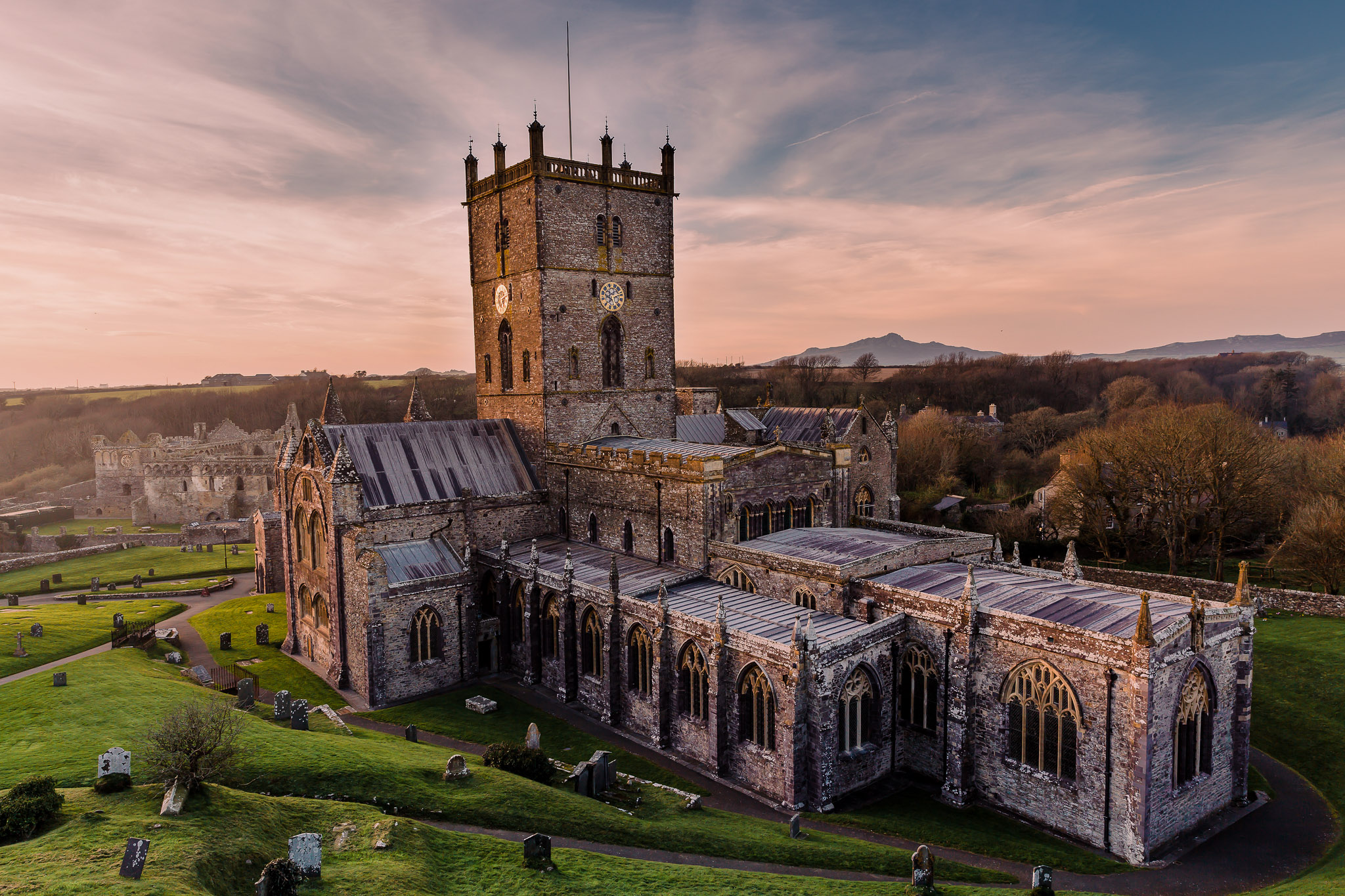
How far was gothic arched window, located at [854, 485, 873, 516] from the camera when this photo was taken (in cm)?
5334

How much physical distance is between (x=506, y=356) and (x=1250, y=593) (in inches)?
1780

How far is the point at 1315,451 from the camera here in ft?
197

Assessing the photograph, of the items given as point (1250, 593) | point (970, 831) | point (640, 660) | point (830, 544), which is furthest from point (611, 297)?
point (1250, 593)

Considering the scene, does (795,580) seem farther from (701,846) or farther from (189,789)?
(189,789)

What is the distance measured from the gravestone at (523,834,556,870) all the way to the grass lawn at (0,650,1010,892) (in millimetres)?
1820

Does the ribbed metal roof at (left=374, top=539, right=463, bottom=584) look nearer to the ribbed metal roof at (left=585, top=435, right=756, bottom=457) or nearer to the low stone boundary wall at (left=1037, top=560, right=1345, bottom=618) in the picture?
the ribbed metal roof at (left=585, top=435, right=756, bottom=457)

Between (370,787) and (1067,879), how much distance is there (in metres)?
20.6

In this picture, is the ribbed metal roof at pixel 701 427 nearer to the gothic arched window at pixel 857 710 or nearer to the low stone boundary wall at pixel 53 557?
the gothic arched window at pixel 857 710

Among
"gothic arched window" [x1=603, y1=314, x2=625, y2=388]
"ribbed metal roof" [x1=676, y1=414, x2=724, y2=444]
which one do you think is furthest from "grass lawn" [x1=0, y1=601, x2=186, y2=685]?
"ribbed metal roof" [x1=676, y1=414, x2=724, y2=444]

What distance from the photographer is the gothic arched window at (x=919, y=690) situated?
26.8m

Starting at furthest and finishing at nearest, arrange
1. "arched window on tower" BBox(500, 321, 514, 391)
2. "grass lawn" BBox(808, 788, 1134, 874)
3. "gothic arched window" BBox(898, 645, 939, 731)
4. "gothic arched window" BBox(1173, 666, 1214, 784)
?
"arched window on tower" BBox(500, 321, 514, 391) → "gothic arched window" BBox(898, 645, 939, 731) → "gothic arched window" BBox(1173, 666, 1214, 784) → "grass lawn" BBox(808, 788, 1134, 874)

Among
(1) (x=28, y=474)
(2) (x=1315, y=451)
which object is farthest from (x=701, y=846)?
(1) (x=28, y=474)

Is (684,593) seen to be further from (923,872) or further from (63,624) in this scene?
(63,624)

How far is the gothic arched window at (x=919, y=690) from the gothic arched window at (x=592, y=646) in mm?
12940
